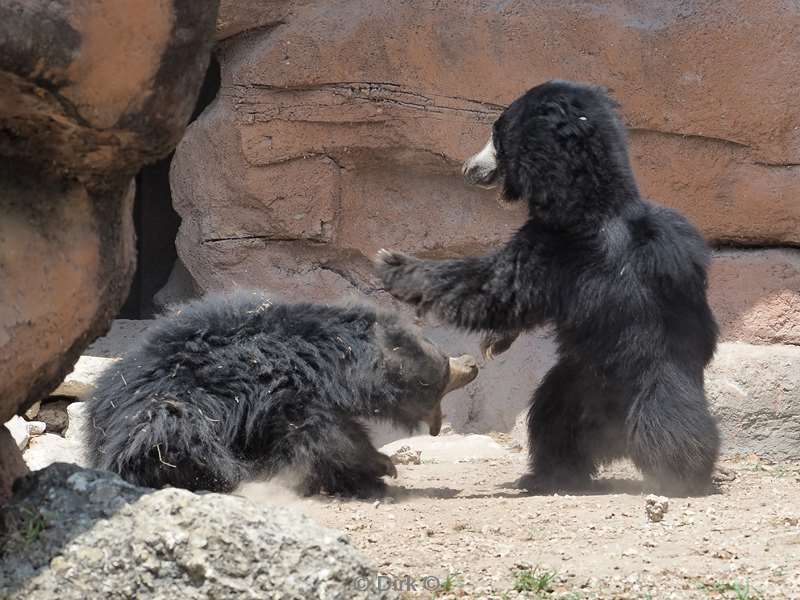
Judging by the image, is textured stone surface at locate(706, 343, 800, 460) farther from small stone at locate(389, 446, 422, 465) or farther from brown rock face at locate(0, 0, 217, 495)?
brown rock face at locate(0, 0, 217, 495)

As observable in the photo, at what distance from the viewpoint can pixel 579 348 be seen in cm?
541

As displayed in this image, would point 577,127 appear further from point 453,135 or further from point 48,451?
point 48,451

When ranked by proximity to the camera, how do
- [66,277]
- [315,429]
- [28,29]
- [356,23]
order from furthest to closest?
[356,23]
[315,429]
[66,277]
[28,29]

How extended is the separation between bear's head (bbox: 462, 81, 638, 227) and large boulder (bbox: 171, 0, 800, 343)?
6.55 feet

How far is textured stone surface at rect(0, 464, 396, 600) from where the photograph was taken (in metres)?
2.81

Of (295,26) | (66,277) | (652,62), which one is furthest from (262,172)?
(66,277)

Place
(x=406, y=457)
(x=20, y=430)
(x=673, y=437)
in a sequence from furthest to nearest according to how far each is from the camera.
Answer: (x=406, y=457), (x=20, y=430), (x=673, y=437)

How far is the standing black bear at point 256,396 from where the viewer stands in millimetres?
4781

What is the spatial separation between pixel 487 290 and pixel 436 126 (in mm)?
2766

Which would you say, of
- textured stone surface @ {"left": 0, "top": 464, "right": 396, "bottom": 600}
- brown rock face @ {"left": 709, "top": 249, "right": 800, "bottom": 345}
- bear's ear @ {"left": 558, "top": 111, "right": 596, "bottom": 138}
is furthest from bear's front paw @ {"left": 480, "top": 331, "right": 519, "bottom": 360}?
textured stone surface @ {"left": 0, "top": 464, "right": 396, "bottom": 600}

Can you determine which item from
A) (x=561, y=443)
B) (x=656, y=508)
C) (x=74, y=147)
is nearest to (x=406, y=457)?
(x=561, y=443)

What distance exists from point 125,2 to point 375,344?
278 centimetres

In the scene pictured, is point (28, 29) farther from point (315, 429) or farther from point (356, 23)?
point (356, 23)

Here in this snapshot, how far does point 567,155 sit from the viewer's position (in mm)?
5379
